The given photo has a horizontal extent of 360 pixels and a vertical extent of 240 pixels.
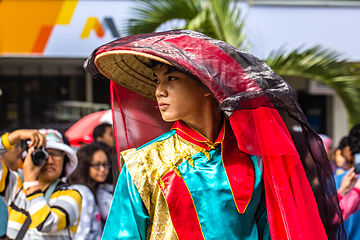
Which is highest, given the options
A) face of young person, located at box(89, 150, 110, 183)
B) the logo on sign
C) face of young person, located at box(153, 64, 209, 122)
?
the logo on sign

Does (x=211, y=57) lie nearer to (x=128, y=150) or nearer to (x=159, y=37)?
(x=159, y=37)

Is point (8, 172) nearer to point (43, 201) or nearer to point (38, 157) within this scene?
point (38, 157)

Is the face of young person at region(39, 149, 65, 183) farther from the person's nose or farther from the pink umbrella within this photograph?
the pink umbrella

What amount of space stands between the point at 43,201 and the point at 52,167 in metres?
0.36

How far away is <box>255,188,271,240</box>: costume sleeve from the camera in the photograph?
7.80ft

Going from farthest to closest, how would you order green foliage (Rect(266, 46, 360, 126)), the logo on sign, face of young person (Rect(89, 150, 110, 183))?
the logo on sign
green foliage (Rect(266, 46, 360, 126))
face of young person (Rect(89, 150, 110, 183))

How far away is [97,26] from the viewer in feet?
35.9

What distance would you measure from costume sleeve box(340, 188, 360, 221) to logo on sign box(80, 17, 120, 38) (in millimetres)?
7801

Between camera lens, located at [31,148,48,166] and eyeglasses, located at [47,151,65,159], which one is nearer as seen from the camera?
camera lens, located at [31,148,48,166]

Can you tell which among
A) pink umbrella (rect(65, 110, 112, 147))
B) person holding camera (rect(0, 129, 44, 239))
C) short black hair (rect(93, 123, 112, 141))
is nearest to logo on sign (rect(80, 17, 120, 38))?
pink umbrella (rect(65, 110, 112, 147))

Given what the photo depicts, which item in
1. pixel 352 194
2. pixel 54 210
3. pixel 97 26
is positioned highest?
pixel 97 26

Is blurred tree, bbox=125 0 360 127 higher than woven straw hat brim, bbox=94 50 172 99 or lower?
higher

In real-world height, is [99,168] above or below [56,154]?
below

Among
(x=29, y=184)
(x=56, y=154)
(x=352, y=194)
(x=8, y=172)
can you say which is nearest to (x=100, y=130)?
(x=56, y=154)
